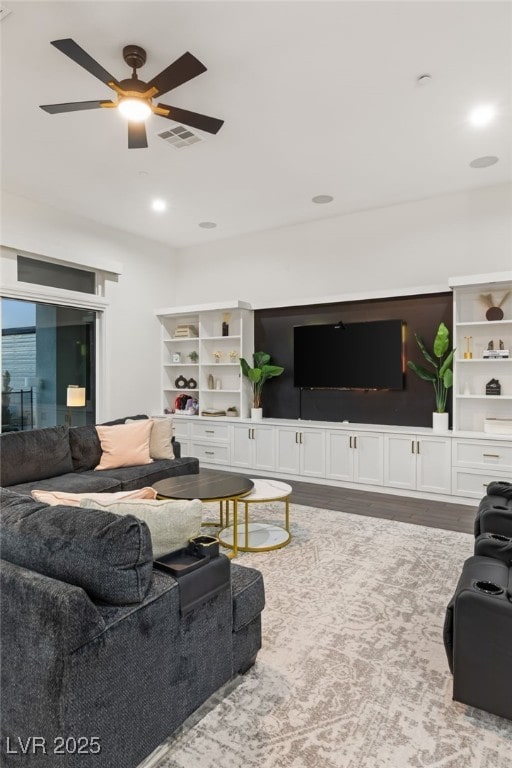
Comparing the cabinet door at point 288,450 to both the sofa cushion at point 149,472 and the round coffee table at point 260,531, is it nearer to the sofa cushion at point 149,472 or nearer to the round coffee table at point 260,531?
the sofa cushion at point 149,472

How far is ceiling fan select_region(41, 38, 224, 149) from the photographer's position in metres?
2.45

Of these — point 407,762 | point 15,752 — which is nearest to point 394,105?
point 407,762

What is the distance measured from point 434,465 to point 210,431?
116 inches

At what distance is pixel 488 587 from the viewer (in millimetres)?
1767

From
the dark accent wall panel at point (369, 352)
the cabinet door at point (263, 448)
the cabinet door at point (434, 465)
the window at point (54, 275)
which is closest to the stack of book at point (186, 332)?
the dark accent wall panel at point (369, 352)

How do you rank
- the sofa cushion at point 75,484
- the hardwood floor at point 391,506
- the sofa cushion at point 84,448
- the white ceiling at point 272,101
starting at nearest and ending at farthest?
1. the white ceiling at point 272,101
2. the sofa cushion at point 75,484
3. the hardwood floor at point 391,506
4. the sofa cushion at point 84,448

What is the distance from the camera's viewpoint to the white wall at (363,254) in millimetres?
4867

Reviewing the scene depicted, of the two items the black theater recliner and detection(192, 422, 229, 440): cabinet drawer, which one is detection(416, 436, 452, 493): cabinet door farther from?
the black theater recliner

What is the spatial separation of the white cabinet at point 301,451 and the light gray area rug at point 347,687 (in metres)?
2.26

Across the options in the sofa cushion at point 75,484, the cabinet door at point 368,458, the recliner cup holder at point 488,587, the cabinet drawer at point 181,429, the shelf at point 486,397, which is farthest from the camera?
the cabinet drawer at point 181,429

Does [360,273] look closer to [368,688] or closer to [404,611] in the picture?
[404,611]

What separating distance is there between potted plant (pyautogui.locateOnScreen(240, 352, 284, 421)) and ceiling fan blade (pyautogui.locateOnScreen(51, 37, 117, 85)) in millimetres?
3848

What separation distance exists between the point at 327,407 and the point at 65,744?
16.3 feet

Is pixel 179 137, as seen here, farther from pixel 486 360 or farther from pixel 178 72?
pixel 486 360
